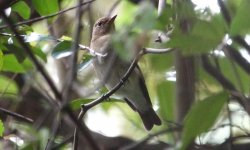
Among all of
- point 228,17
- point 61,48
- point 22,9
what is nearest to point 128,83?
point 22,9

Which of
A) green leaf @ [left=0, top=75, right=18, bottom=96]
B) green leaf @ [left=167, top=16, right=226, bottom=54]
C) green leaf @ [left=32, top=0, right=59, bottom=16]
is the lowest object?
green leaf @ [left=0, top=75, right=18, bottom=96]

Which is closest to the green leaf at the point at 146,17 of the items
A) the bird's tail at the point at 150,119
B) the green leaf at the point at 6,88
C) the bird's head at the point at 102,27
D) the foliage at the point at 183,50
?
the foliage at the point at 183,50

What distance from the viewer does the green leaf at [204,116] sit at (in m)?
0.91

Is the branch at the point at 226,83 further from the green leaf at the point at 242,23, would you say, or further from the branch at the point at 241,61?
the green leaf at the point at 242,23

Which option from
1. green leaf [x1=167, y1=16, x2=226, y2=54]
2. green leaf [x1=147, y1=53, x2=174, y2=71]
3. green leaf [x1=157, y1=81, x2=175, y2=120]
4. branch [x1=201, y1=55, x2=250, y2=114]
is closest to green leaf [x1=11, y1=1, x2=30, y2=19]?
green leaf [x1=157, y1=81, x2=175, y2=120]

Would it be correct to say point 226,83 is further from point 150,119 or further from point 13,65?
point 150,119

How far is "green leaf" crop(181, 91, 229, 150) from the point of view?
35.7 inches

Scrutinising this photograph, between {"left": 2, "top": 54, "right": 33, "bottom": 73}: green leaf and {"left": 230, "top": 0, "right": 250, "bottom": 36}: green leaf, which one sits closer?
{"left": 230, "top": 0, "right": 250, "bottom": 36}: green leaf

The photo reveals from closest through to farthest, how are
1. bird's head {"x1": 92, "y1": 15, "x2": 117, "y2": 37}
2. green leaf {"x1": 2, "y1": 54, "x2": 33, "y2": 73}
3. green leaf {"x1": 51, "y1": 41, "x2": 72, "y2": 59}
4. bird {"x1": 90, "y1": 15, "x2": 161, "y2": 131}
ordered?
green leaf {"x1": 51, "y1": 41, "x2": 72, "y2": 59} → green leaf {"x1": 2, "y1": 54, "x2": 33, "y2": 73} → bird {"x1": 90, "y1": 15, "x2": 161, "y2": 131} → bird's head {"x1": 92, "y1": 15, "x2": 117, "y2": 37}

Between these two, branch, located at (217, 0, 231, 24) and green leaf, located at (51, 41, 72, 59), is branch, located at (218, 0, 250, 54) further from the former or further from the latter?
green leaf, located at (51, 41, 72, 59)

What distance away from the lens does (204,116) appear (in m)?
0.91

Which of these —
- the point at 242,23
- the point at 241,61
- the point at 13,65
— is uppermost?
the point at 242,23

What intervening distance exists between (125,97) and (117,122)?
640 mm

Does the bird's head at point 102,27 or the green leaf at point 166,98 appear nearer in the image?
the green leaf at point 166,98
